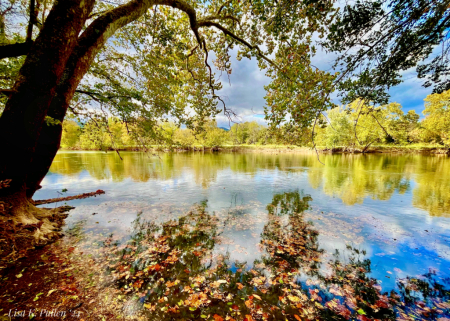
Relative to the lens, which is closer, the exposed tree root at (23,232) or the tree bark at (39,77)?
the tree bark at (39,77)

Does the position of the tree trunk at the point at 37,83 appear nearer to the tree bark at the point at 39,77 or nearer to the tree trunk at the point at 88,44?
the tree bark at the point at 39,77

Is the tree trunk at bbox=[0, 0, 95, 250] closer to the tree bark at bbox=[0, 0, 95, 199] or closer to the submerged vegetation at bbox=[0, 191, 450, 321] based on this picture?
the tree bark at bbox=[0, 0, 95, 199]

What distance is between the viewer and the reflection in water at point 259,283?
376 cm

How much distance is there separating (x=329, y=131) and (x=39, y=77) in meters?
73.0

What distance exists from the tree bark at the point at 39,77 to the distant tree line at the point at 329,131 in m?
2.65

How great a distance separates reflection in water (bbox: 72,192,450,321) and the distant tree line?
379cm

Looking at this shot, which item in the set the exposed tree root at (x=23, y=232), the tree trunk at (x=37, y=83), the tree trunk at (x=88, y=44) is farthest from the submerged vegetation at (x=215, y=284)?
the tree trunk at (x=88, y=44)

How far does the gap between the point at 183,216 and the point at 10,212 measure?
6.24 meters

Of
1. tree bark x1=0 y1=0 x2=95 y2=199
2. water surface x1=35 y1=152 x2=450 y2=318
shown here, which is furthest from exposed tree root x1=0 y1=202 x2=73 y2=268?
tree bark x1=0 y1=0 x2=95 y2=199

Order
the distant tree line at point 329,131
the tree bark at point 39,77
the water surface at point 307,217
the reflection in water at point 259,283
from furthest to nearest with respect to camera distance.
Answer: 1. the water surface at point 307,217
2. the distant tree line at point 329,131
3. the reflection in water at point 259,283
4. the tree bark at point 39,77

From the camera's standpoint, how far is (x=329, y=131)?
62594mm

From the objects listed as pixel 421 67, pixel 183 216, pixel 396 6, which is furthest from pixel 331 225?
pixel 396 6

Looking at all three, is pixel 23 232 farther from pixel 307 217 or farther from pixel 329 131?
pixel 329 131

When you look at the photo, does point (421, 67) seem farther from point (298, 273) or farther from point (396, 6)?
point (298, 273)
